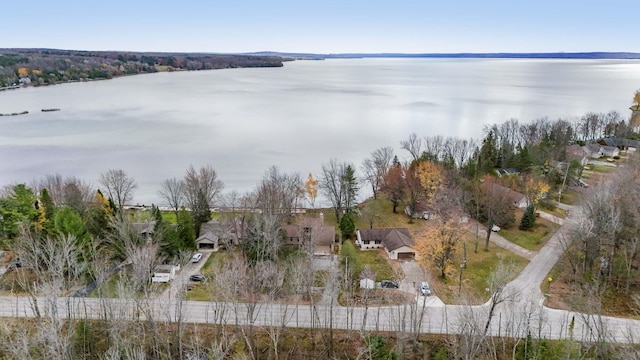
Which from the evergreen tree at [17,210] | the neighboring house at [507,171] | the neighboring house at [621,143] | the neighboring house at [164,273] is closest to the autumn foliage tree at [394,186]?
the neighboring house at [507,171]

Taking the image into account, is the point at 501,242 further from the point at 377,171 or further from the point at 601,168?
the point at 601,168

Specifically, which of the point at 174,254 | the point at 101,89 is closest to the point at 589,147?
the point at 174,254

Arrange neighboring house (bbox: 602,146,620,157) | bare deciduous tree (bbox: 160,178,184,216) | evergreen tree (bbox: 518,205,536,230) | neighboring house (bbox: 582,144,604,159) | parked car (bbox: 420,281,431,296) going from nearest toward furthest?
parked car (bbox: 420,281,431,296), evergreen tree (bbox: 518,205,536,230), bare deciduous tree (bbox: 160,178,184,216), neighboring house (bbox: 582,144,604,159), neighboring house (bbox: 602,146,620,157)

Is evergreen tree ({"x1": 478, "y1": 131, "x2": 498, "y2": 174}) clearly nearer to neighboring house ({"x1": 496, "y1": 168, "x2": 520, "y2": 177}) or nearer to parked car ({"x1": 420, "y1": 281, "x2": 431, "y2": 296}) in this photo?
neighboring house ({"x1": 496, "y1": 168, "x2": 520, "y2": 177})

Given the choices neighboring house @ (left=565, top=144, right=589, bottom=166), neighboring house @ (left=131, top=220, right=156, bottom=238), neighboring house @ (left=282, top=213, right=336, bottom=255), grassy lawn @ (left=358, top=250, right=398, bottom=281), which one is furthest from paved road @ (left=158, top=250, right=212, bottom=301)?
neighboring house @ (left=565, top=144, right=589, bottom=166)

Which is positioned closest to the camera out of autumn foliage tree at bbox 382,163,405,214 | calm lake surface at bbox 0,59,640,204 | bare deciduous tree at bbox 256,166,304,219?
bare deciduous tree at bbox 256,166,304,219

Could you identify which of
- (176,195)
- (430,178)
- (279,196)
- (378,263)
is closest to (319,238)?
(378,263)
